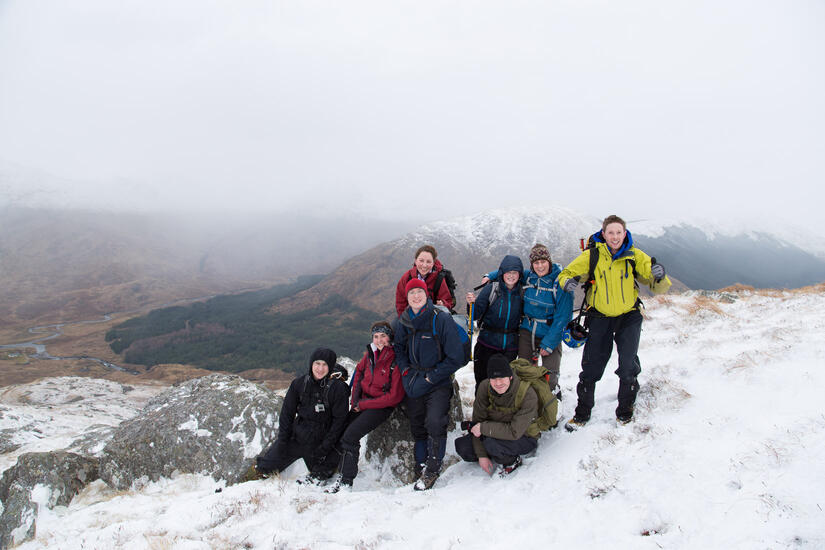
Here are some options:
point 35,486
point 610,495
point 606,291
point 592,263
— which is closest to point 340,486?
point 610,495

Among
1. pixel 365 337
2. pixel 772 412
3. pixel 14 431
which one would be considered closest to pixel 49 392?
pixel 14 431

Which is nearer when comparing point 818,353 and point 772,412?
point 772,412

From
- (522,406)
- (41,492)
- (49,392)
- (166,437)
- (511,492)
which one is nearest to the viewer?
(511,492)

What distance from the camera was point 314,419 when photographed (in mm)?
7512

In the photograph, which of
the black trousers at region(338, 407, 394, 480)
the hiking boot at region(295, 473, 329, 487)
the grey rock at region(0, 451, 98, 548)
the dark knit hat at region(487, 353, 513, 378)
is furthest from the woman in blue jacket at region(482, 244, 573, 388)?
the grey rock at region(0, 451, 98, 548)

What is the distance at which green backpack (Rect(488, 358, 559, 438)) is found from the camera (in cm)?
614

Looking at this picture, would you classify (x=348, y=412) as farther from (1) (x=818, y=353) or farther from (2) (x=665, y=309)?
(2) (x=665, y=309)

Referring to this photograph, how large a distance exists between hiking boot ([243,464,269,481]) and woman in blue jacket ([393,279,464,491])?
3540mm

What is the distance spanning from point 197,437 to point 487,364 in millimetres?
7108

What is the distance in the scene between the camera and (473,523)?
486cm

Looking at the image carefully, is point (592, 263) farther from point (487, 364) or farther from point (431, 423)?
point (431, 423)

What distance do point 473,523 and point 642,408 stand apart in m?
3.52

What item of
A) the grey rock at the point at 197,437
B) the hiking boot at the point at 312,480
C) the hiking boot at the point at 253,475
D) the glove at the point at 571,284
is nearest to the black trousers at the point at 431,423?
the hiking boot at the point at 312,480

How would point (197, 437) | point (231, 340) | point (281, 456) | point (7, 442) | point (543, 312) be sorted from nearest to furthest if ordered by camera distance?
point (543, 312) < point (281, 456) < point (197, 437) < point (7, 442) < point (231, 340)
